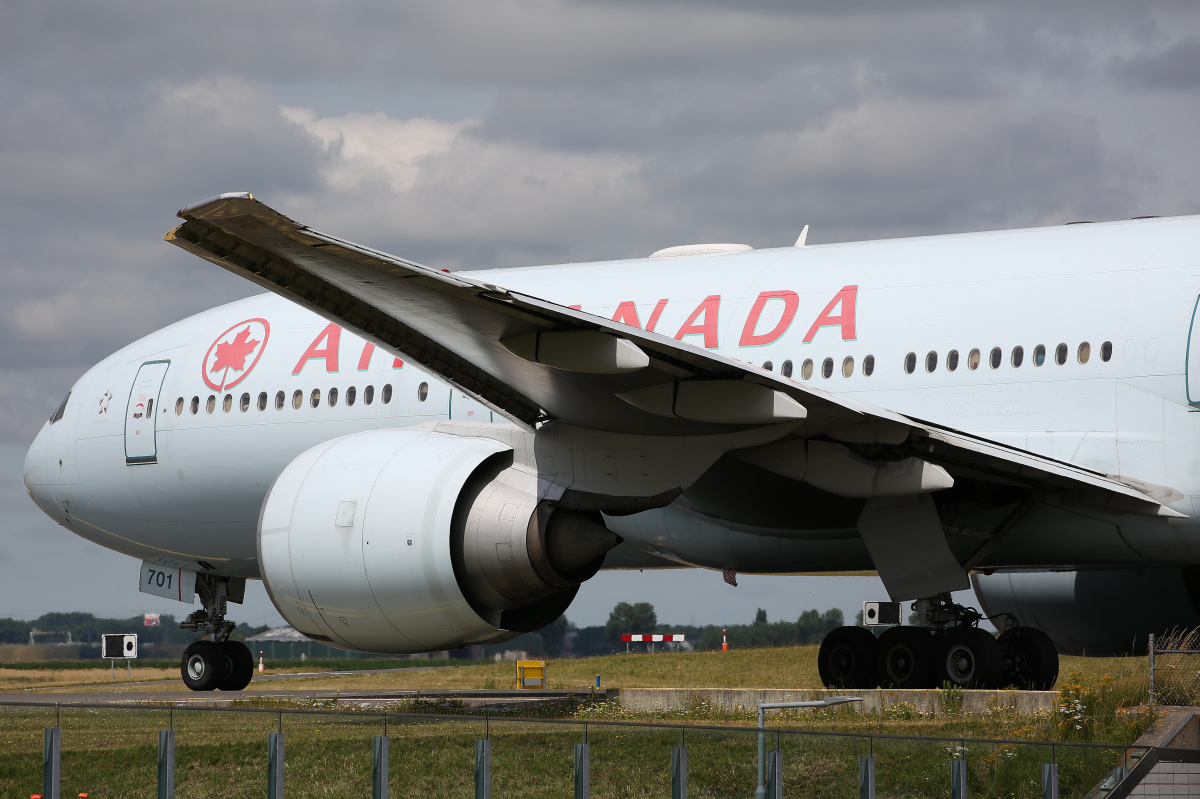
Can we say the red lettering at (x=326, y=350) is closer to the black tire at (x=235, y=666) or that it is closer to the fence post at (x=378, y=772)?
the black tire at (x=235, y=666)

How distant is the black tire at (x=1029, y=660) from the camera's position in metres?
13.3

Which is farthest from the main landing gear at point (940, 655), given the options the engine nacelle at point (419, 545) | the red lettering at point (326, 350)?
the red lettering at point (326, 350)

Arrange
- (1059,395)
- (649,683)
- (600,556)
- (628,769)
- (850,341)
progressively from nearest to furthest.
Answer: (628,769), (600,556), (1059,395), (850,341), (649,683)

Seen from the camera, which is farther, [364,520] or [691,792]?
[364,520]

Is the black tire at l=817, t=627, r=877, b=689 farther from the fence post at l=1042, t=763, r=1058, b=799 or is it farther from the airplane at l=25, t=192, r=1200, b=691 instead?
the fence post at l=1042, t=763, r=1058, b=799

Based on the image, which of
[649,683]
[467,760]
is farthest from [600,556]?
[649,683]

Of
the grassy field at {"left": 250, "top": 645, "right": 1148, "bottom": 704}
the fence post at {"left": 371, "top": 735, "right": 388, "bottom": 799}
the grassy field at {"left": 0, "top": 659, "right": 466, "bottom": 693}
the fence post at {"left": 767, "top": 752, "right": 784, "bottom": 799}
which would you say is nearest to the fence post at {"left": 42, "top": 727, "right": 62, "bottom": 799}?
the fence post at {"left": 371, "top": 735, "right": 388, "bottom": 799}

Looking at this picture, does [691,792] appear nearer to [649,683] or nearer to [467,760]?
[467,760]

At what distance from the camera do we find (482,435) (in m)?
11.1

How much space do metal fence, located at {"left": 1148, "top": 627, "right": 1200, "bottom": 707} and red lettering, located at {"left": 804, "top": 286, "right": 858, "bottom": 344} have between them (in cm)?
379

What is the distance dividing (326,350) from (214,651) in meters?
4.22

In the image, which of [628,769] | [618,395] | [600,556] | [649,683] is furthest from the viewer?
[649,683]

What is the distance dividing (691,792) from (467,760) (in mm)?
1224

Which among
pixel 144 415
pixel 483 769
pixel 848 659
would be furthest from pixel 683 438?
pixel 144 415
